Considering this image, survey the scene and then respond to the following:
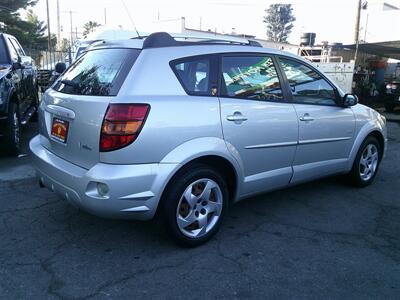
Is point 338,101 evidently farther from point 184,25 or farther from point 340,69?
point 184,25

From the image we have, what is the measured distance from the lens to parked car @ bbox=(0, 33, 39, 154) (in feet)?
20.3

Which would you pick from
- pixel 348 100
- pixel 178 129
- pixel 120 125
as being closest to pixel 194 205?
pixel 178 129

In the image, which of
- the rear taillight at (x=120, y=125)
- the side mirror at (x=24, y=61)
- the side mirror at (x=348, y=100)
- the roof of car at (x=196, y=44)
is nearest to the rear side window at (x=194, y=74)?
the roof of car at (x=196, y=44)

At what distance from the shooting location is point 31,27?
3812cm

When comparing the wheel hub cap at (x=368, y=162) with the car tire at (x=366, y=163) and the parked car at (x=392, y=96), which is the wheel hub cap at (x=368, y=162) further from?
the parked car at (x=392, y=96)

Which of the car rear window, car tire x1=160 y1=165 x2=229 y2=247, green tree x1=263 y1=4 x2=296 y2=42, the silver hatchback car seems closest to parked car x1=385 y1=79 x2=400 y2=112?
the silver hatchback car

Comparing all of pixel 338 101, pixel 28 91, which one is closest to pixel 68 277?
pixel 338 101

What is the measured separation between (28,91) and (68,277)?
5942mm

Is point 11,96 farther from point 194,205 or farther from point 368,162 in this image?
point 368,162

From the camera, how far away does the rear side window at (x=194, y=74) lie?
3443 millimetres

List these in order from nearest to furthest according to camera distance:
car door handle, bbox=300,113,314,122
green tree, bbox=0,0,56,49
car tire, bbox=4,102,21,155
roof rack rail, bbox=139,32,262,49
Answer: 1. roof rack rail, bbox=139,32,262,49
2. car door handle, bbox=300,113,314,122
3. car tire, bbox=4,102,21,155
4. green tree, bbox=0,0,56,49

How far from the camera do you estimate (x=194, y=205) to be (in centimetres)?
358

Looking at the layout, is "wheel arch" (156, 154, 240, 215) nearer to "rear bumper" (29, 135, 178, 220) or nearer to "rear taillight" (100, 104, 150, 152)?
"rear bumper" (29, 135, 178, 220)

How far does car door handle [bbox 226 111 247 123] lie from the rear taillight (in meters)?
0.86
